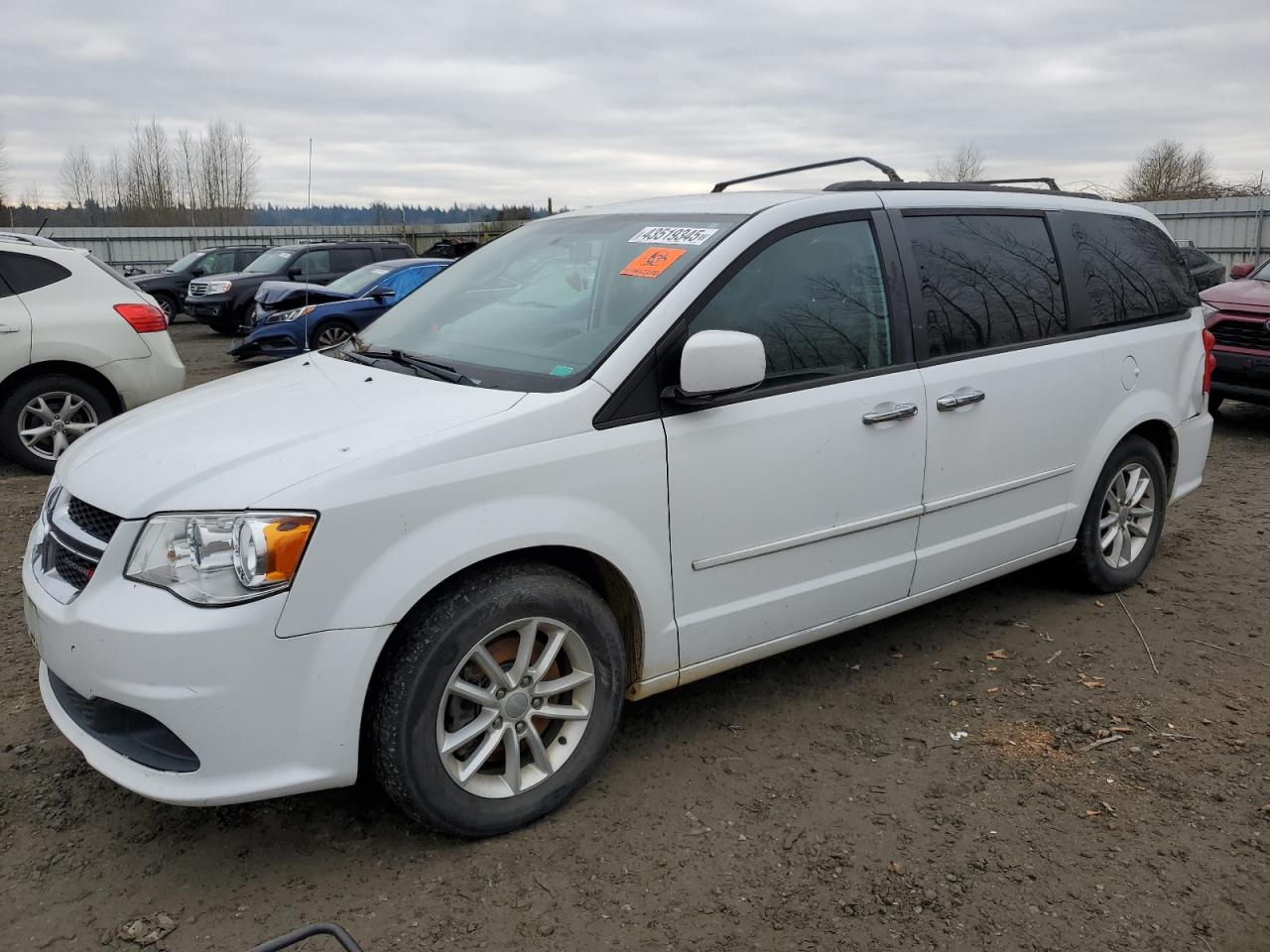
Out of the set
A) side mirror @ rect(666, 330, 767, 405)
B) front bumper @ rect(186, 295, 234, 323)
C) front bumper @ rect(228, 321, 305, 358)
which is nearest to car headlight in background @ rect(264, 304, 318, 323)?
front bumper @ rect(228, 321, 305, 358)

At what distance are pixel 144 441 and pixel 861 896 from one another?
92.8 inches

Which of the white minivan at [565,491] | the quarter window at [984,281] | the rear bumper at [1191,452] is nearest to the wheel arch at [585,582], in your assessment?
the white minivan at [565,491]

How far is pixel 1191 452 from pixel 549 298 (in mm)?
3338

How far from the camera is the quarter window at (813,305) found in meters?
3.27

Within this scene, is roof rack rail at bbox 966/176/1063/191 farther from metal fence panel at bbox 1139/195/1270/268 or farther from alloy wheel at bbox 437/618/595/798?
metal fence panel at bbox 1139/195/1270/268

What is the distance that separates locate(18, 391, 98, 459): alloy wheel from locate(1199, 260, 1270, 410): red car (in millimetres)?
8901

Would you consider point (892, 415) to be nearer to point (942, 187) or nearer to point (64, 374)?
point (942, 187)

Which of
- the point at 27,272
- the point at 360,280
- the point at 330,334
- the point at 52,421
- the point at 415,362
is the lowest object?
the point at 52,421

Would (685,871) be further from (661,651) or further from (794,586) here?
(794,586)

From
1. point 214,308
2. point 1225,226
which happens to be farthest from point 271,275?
point 1225,226

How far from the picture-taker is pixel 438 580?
262 cm

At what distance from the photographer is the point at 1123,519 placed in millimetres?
4738

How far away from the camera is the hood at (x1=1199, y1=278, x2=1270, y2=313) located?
861 centimetres

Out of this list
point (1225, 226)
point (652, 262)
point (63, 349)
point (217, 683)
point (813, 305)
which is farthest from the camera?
point (1225, 226)
